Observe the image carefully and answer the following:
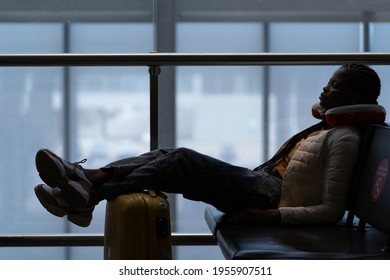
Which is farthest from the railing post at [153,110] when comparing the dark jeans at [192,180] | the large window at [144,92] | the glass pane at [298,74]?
the glass pane at [298,74]

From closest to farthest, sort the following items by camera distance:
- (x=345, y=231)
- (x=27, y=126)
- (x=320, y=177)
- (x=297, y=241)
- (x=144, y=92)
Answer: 1. (x=297, y=241)
2. (x=345, y=231)
3. (x=320, y=177)
4. (x=144, y=92)
5. (x=27, y=126)

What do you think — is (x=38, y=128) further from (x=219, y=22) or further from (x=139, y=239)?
(x=139, y=239)

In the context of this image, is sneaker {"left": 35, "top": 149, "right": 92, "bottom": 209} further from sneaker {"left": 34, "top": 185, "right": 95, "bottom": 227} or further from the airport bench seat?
the airport bench seat

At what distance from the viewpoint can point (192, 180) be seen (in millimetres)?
2232

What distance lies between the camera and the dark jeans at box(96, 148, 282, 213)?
7.22ft

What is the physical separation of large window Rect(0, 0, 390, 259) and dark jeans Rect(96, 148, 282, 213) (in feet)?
13.3

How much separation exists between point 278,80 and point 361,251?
5063 millimetres

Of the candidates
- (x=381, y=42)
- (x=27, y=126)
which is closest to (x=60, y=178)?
(x=27, y=126)

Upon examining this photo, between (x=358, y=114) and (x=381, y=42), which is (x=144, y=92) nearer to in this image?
(x=381, y=42)

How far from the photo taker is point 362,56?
8.54 feet

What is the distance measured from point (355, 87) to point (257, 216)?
0.56m

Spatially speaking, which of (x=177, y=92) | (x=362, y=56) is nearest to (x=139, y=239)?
(x=362, y=56)

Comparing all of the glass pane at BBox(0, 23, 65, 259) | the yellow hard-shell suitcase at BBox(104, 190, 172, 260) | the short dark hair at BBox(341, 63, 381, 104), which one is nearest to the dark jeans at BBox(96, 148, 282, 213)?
the yellow hard-shell suitcase at BBox(104, 190, 172, 260)

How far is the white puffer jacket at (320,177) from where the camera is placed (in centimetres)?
214
